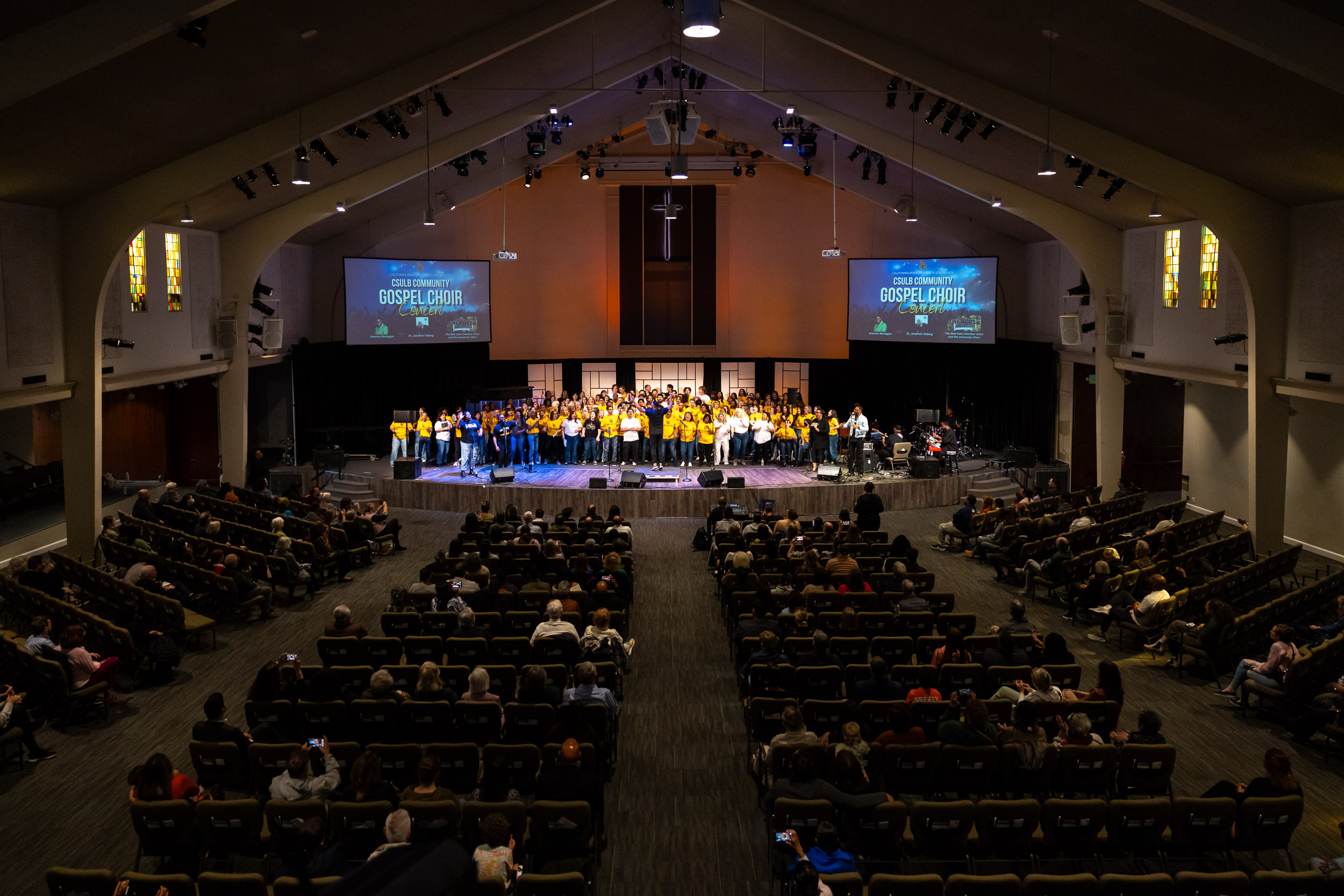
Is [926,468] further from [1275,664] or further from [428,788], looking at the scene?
[428,788]

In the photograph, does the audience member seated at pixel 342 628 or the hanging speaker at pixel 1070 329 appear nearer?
the audience member seated at pixel 342 628

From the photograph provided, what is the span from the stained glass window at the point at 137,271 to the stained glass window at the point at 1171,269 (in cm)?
1671

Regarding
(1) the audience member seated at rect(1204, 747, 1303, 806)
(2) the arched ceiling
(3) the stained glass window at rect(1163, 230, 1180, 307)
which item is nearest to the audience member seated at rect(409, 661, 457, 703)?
(1) the audience member seated at rect(1204, 747, 1303, 806)

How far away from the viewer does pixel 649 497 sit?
722 inches

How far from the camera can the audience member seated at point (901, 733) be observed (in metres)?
6.66

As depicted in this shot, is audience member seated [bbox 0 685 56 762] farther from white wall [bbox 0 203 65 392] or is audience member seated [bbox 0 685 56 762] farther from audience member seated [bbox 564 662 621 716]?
white wall [bbox 0 203 65 392]

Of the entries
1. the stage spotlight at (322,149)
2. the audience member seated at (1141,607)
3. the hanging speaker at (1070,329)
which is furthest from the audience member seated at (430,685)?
the hanging speaker at (1070,329)

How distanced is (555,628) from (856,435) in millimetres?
12393

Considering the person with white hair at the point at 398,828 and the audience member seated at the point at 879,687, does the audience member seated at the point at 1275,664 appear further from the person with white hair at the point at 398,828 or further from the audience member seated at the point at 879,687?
the person with white hair at the point at 398,828

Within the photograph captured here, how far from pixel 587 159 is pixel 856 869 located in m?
20.4

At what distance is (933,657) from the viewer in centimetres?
839

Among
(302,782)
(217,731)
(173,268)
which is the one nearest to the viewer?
(302,782)

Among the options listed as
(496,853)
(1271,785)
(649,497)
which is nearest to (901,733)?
(1271,785)

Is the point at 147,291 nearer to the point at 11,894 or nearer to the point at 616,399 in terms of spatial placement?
the point at 616,399
